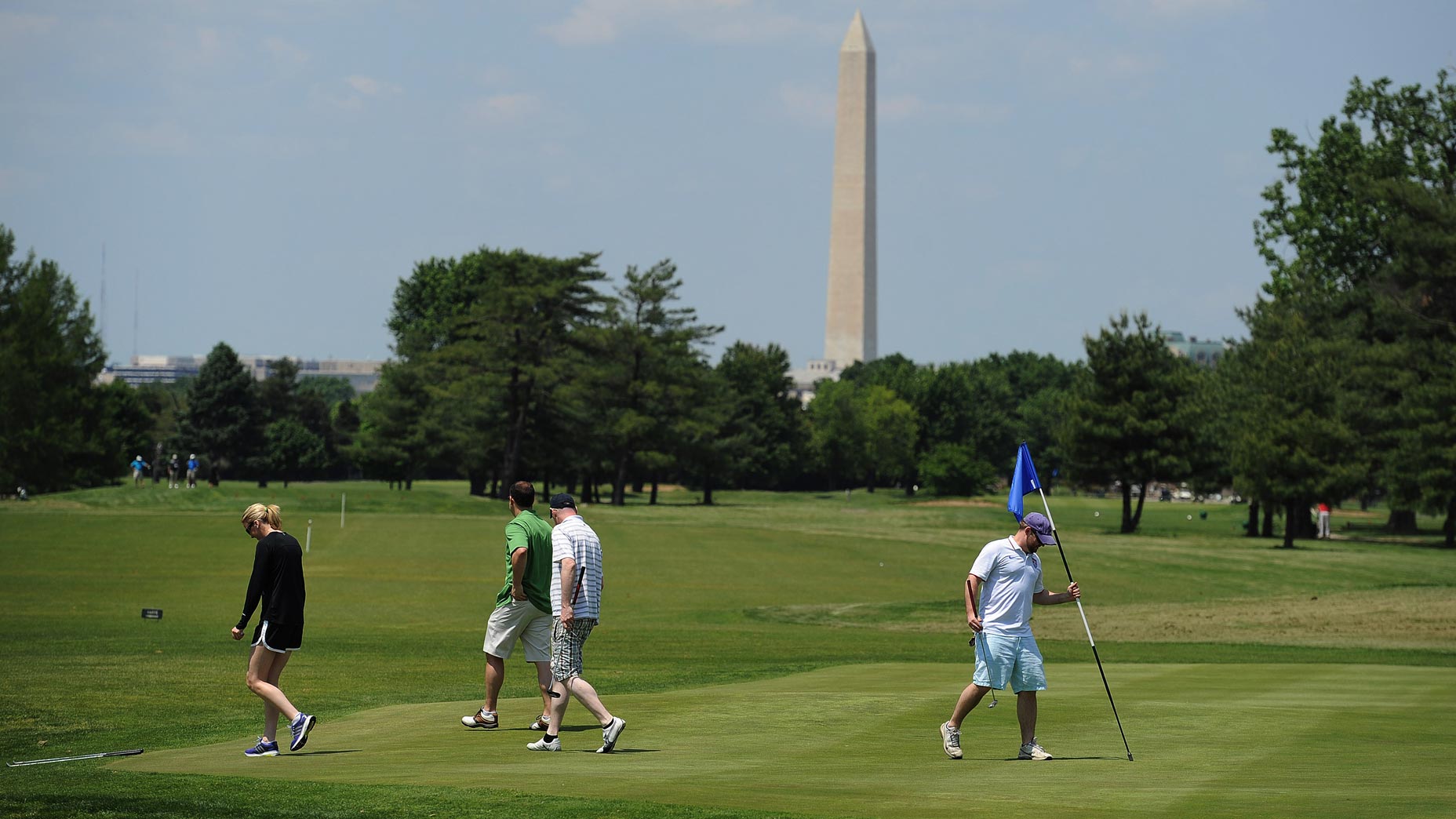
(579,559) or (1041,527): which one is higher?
(1041,527)

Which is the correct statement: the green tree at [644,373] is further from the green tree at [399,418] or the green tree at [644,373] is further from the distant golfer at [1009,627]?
the distant golfer at [1009,627]

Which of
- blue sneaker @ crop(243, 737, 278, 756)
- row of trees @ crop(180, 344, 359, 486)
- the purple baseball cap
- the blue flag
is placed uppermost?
row of trees @ crop(180, 344, 359, 486)

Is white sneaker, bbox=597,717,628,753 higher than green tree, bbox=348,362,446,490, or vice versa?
green tree, bbox=348,362,446,490

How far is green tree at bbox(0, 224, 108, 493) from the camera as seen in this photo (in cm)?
8125

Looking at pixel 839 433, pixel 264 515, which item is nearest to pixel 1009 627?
pixel 264 515

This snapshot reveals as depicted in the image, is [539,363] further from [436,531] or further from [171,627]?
[171,627]

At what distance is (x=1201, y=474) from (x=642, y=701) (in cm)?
6574

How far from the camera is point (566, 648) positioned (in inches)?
522

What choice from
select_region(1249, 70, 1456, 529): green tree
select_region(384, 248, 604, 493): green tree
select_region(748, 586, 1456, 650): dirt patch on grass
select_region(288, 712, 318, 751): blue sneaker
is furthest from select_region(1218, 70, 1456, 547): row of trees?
select_region(288, 712, 318, 751): blue sneaker

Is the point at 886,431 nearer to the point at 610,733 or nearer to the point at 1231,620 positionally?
the point at 1231,620

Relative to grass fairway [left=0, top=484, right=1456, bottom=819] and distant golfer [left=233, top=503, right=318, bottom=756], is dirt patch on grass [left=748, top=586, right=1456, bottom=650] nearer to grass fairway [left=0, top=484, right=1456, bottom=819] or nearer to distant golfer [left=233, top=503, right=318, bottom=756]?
grass fairway [left=0, top=484, right=1456, bottom=819]

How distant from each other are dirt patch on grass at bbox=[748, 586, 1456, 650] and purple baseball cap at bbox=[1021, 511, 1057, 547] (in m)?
19.0

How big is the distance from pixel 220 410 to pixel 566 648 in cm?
12087

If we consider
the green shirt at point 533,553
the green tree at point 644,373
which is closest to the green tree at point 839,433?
the green tree at point 644,373
